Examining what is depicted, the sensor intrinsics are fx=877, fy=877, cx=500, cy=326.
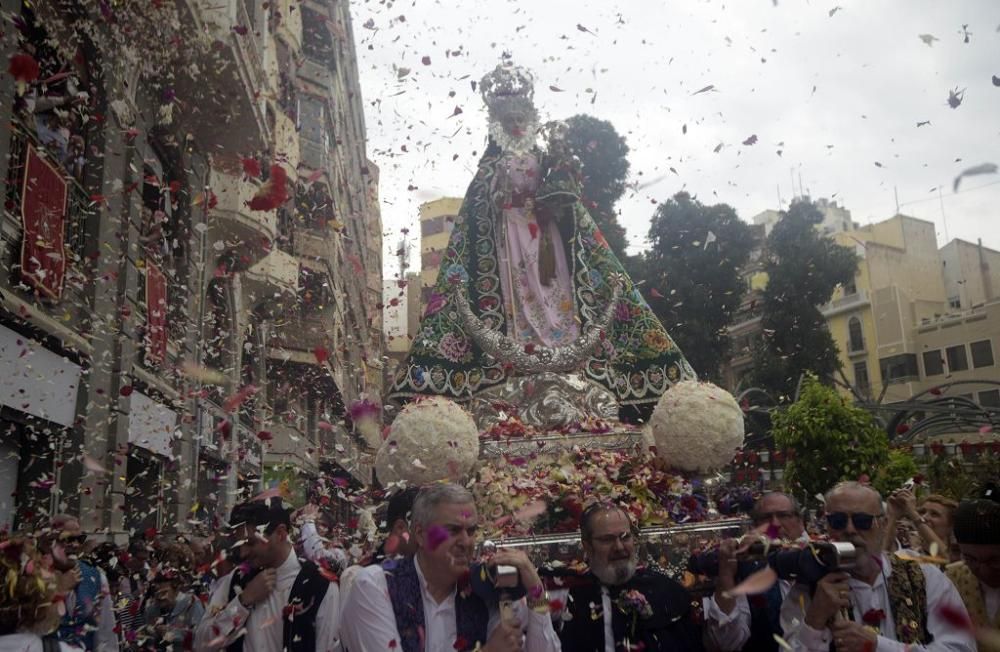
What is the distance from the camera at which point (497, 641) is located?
9.04 feet

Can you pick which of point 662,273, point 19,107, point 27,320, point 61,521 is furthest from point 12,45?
point 662,273

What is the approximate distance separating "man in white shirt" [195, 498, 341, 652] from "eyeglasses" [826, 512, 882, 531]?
211 centimetres

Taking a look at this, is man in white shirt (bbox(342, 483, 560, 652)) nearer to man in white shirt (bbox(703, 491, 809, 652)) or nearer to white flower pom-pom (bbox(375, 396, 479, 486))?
man in white shirt (bbox(703, 491, 809, 652))

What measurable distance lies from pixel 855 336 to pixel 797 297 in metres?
13.9

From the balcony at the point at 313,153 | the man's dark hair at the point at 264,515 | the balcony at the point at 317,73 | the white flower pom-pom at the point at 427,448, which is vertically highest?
the balcony at the point at 317,73

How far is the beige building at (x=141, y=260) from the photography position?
7.88 m

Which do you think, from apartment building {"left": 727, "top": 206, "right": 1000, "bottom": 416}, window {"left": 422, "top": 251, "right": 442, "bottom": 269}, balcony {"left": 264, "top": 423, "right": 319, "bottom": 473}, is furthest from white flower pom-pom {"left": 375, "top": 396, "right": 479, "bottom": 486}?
window {"left": 422, "top": 251, "right": 442, "bottom": 269}

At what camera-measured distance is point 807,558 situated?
2.88m

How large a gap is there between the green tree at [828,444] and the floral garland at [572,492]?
7499 millimetres

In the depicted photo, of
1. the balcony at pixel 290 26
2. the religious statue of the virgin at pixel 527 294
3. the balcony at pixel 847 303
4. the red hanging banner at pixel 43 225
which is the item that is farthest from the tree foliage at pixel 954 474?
the balcony at pixel 847 303

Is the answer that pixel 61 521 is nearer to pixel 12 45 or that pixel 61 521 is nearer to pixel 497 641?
pixel 12 45

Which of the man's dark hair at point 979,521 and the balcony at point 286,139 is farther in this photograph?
the balcony at point 286,139

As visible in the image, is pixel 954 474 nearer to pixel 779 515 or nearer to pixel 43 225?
pixel 779 515

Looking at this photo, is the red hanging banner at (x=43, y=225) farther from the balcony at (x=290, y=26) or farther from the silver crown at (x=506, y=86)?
the balcony at (x=290, y=26)
